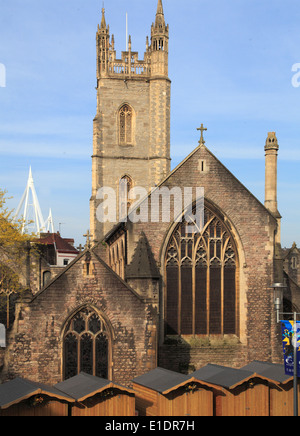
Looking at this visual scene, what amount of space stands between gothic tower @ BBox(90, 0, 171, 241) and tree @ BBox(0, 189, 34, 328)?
2661 centimetres

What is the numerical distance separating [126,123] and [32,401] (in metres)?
45.1

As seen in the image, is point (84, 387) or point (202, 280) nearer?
point (84, 387)

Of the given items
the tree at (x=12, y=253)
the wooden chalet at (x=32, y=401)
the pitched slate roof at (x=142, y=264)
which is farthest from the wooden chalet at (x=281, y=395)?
the tree at (x=12, y=253)

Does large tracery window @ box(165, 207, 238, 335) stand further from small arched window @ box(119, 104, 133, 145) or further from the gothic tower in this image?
small arched window @ box(119, 104, 133, 145)

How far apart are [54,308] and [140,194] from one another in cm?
3735

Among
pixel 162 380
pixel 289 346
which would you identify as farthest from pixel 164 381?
pixel 289 346

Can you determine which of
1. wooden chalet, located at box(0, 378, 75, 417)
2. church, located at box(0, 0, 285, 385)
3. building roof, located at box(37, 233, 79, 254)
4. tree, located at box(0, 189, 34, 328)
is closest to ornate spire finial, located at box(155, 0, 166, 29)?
building roof, located at box(37, 233, 79, 254)

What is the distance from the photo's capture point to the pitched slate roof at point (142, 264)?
26.0 m

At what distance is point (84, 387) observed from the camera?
19531 mm

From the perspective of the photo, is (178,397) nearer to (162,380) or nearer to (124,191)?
(162,380)

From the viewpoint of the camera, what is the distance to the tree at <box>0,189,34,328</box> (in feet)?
99.7

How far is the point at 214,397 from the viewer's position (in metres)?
21.0

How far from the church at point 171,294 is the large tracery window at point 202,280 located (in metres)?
0.04
